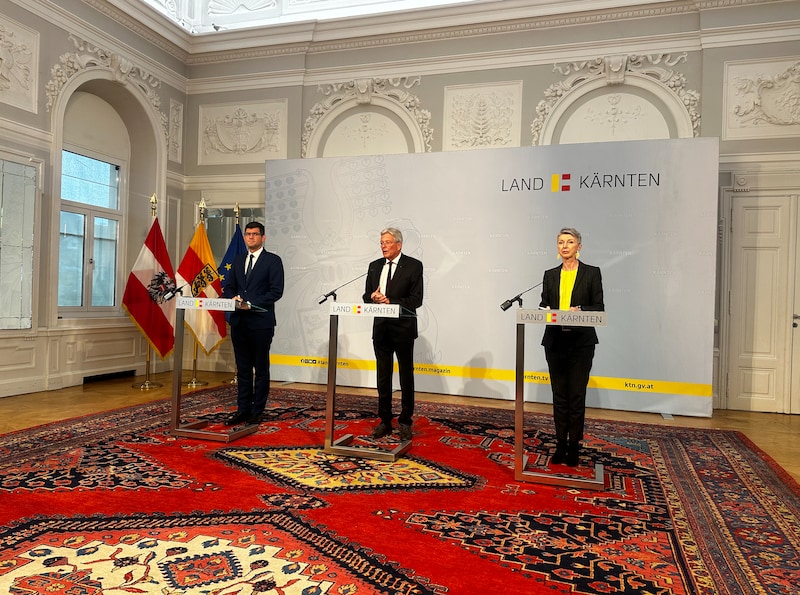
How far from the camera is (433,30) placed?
6.84 meters

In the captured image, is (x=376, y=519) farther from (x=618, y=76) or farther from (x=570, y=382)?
(x=618, y=76)

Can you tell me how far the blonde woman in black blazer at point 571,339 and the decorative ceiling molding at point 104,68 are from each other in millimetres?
5364

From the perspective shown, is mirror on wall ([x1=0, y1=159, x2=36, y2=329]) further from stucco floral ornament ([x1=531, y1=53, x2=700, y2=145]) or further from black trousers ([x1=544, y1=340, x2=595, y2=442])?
stucco floral ornament ([x1=531, y1=53, x2=700, y2=145])

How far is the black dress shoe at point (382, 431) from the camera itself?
163 inches

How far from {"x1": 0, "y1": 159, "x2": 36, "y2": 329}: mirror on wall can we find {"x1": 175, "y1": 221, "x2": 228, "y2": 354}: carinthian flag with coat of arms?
1.48 m

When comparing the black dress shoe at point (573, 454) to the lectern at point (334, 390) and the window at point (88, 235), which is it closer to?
the lectern at point (334, 390)

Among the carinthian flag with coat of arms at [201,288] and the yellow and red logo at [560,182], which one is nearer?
the yellow and red logo at [560,182]

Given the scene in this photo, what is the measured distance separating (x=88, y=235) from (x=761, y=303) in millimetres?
7356

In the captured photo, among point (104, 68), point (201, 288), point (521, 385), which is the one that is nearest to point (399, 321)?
point (521, 385)

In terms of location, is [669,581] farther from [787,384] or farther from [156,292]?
[156,292]

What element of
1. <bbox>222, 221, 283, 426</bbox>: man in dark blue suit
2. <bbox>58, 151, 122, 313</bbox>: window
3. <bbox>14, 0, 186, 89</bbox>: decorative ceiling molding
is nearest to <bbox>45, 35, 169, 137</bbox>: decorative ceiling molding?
<bbox>14, 0, 186, 89</bbox>: decorative ceiling molding

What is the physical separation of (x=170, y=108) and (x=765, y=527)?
7564mm

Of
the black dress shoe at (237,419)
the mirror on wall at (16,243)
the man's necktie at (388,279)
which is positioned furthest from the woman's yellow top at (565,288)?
the mirror on wall at (16,243)

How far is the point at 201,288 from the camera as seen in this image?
21.9ft
